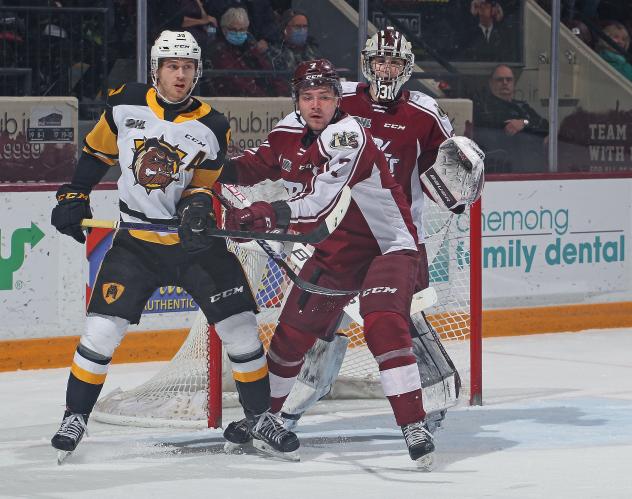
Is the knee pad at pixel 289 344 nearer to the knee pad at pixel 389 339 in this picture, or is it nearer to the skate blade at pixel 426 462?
the knee pad at pixel 389 339

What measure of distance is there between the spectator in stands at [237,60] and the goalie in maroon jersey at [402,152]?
2569 mm

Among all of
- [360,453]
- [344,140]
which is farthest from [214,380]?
[344,140]

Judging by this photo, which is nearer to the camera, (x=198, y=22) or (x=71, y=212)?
(x=71, y=212)

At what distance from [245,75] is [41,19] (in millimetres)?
1070

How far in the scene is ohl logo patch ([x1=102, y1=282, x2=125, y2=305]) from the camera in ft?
16.8

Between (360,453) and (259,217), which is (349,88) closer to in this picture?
(259,217)

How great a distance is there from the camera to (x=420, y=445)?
198 inches

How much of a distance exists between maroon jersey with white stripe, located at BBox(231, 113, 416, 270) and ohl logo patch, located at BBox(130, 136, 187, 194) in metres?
0.38

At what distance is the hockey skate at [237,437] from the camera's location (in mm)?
5383

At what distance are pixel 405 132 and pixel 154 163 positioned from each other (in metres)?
0.97

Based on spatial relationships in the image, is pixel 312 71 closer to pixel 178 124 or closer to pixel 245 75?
pixel 178 124

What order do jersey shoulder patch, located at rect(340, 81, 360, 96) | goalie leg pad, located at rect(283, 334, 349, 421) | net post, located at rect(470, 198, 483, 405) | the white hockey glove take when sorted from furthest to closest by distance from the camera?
net post, located at rect(470, 198, 483, 405), jersey shoulder patch, located at rect(340, 81, 360, 96), goalie leg pad, located at rect(283, 334, 349, 421), the white hockey glove

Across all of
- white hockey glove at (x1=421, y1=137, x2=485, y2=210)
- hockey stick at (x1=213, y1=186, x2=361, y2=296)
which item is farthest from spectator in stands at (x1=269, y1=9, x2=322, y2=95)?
hockey stick at (x1=213, y1=186, x2=361, y2=296)

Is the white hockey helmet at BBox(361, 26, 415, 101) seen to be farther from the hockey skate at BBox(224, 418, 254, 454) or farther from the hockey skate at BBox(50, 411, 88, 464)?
the hockey skate at BBox(50, 411, 88, 464)
